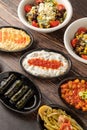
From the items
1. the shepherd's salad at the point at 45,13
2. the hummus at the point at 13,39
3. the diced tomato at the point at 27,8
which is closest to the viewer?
the hummus at the point at 13,39

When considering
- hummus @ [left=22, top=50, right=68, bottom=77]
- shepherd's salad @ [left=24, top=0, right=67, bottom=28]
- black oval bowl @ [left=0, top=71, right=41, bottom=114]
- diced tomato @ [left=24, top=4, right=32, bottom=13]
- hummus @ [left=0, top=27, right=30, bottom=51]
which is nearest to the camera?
black oval bowl @ [left=0, top=71, right=41, bottom=114]

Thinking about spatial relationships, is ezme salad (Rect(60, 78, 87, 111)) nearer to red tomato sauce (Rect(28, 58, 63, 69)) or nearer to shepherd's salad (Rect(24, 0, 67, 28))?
red tomato sauce (Rect(28, 58, 63, 69))

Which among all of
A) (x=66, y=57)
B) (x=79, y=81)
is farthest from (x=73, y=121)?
(x=66, y=57)

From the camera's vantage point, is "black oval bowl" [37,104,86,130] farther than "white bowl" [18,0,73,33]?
No

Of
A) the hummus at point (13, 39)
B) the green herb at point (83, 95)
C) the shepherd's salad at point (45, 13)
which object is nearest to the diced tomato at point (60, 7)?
the shepherd's salad at point (45, 13)

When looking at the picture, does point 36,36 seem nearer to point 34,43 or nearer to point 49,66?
point 34,43

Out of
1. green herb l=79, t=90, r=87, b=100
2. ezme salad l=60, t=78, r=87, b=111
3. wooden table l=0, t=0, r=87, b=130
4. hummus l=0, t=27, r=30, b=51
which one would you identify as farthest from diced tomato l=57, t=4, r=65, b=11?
Result: green herb l=79, t=90, r=87, b=100

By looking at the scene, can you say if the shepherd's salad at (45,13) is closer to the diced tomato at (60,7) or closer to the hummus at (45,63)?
the diced tomato at (60,7)
